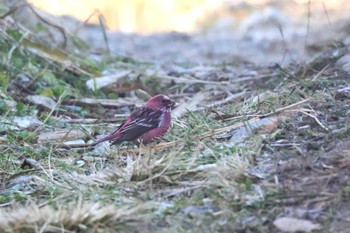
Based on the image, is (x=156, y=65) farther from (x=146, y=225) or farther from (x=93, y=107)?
(x=146, y=225)

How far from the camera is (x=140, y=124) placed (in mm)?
4375

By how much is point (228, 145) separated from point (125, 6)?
929 cm

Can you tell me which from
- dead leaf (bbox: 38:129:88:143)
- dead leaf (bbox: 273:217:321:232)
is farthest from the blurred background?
dead leaf (bbox: 273:217:321:232)

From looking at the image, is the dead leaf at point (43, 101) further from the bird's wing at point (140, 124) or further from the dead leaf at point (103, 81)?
the bird's wing at point (140, 124)

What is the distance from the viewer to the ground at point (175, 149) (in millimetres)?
3338

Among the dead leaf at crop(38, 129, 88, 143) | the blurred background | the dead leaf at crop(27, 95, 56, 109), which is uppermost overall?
the dead leaf at crop(38, 129, 88, 143)

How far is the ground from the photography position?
334 centimetres

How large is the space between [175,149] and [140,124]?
344 millimetres

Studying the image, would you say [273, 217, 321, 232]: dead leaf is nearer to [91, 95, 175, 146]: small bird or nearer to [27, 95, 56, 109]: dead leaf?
[91, 95, 175, 146]: small bird

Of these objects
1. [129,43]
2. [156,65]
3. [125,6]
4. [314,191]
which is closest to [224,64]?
[156,65]

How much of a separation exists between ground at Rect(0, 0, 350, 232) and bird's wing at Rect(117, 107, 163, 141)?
9 centimetres

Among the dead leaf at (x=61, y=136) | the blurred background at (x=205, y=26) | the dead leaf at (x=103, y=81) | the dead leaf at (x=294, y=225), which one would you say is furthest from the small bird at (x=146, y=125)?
the blurred background at (x=205, y=26)

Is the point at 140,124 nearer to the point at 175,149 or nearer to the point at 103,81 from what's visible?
the point at 175,149

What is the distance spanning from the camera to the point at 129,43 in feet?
35.9
